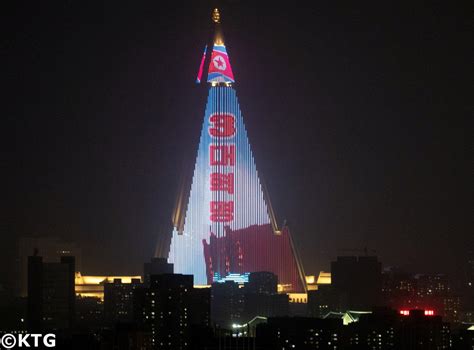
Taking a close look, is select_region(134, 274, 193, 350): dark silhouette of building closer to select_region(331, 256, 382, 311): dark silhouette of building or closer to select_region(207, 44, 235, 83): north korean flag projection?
select_region(207, 44, 235, 83): north korean flag projection

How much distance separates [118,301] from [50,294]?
1.15 m

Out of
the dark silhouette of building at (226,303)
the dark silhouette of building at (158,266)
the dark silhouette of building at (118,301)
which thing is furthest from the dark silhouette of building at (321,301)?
the dark silhouette of building at (118,301)

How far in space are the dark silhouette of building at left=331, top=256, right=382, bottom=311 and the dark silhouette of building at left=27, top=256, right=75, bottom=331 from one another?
4555 mm

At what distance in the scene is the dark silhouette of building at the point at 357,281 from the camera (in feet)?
145

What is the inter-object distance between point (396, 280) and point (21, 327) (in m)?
7.19

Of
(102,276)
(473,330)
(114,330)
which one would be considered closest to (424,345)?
(473,330)

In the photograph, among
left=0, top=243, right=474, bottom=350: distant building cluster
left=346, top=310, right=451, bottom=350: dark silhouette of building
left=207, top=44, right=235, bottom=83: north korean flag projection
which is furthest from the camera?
left=207, top=44, right=235, bottom=83: north korean flag projection

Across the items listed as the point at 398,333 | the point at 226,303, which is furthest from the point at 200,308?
the point at 398,333

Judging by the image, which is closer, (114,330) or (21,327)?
(114,330)

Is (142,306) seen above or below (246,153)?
below

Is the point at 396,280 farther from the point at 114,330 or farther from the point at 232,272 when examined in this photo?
the point at 114,330

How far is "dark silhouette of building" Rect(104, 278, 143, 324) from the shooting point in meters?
42.6

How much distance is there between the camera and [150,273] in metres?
42.8

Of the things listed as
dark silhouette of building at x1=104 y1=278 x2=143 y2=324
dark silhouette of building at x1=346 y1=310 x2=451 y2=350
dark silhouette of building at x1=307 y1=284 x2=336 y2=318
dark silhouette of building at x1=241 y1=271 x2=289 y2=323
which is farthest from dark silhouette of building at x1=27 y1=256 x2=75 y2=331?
dark silhouette of building at x1=346 y1=310 x2=451 y2=350
